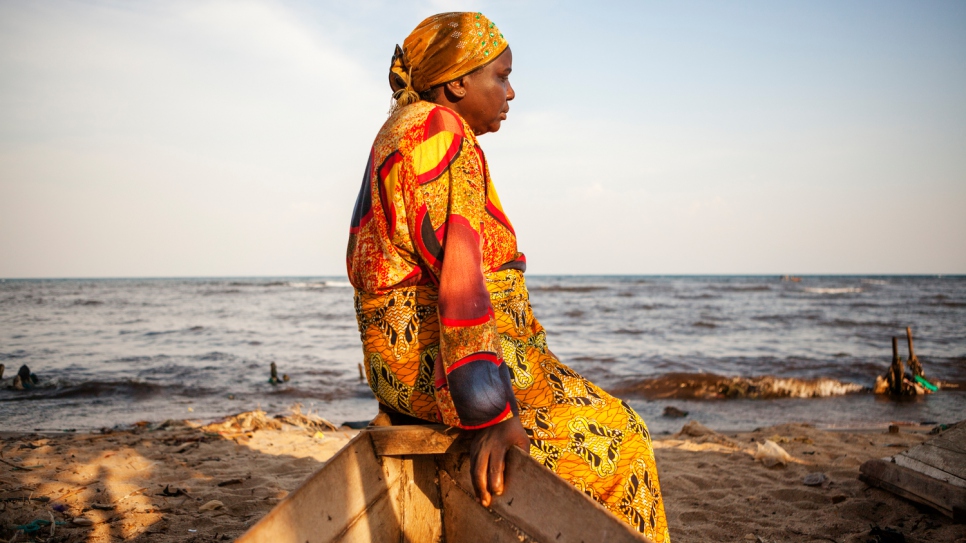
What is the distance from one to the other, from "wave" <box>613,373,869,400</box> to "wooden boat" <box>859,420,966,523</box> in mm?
5559

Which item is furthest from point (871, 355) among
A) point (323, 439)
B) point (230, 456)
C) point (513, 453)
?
point (513, 453)

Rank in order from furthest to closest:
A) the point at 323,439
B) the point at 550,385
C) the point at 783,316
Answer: the point at 783,316 < the point at 323,439 < the point at 550,385

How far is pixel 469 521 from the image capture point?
1.53 m

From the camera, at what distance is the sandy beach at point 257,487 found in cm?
314

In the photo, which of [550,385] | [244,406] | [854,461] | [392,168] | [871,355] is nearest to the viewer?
[392,168]

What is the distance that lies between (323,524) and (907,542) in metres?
3.33

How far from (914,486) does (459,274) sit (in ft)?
11.9

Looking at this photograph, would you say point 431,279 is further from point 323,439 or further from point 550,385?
point 323,439

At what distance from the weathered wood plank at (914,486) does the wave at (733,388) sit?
213 inches

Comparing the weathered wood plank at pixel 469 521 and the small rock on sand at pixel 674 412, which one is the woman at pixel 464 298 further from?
the small rock on sand at pixel 674 412

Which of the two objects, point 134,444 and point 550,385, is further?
point 134,444

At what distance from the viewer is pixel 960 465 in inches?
126

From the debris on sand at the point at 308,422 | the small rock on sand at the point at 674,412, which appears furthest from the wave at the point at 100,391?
the small rock on sand at the point at 674,412

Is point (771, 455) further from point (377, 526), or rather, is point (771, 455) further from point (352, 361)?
point (352, 361)
